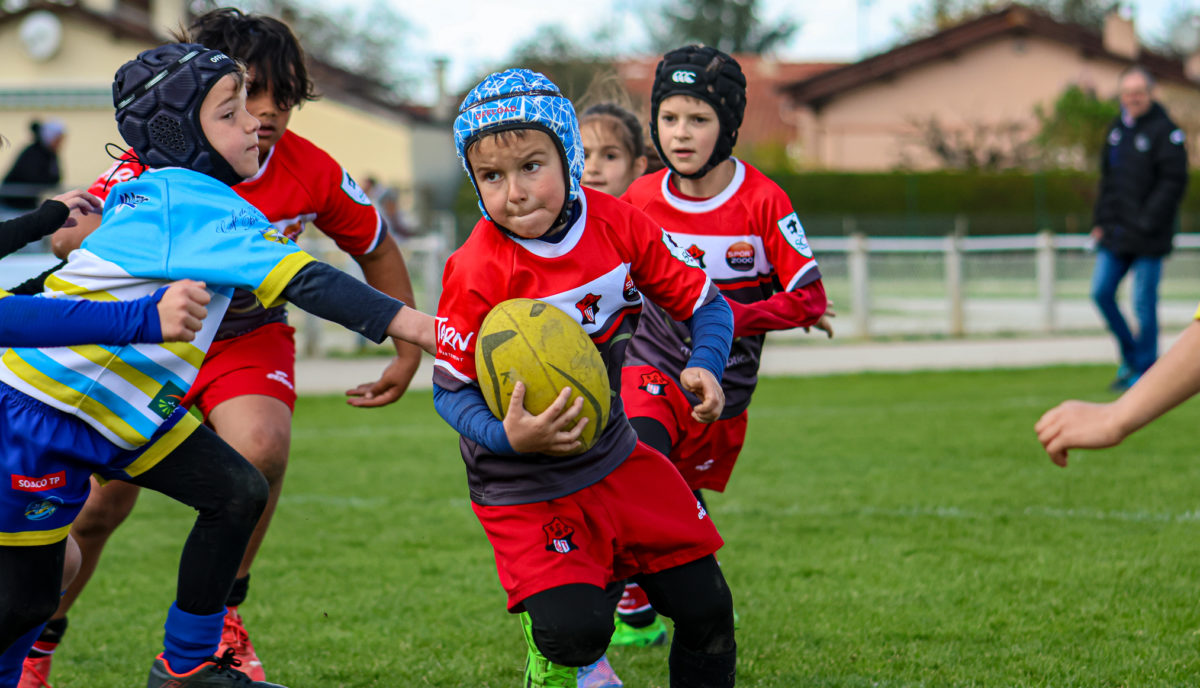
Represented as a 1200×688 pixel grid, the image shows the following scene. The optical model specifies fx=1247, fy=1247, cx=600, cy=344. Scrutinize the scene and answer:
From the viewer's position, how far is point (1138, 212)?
10.9 metres

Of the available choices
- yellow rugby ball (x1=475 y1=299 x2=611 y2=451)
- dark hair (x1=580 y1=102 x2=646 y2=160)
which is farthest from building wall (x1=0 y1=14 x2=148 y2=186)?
yellow rugby ball (x1=475 y1=299 x2=611 y2=451)

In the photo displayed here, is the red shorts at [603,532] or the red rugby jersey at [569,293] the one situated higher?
the red rugby jersey at [569,293]

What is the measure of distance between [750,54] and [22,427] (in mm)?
67726

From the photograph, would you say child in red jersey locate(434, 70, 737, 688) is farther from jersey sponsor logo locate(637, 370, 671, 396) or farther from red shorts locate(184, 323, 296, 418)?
red shorts locate(184, 323, 296, 418)

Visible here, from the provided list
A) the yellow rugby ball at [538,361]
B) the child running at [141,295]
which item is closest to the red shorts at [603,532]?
the yellow rugby ball at [538,361]

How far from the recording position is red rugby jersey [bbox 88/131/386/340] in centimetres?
428

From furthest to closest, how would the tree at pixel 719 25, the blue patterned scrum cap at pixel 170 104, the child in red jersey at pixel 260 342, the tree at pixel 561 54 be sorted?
the tree at pixel 719 25 < the tree at pixel 561 54 < the child in red jersey at pixel 260 342 < the blue patterned scrum cap at pixel 170 104

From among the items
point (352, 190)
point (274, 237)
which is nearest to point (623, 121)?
point (352, 190)

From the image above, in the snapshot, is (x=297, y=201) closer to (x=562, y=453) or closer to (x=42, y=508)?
(x=42, y=508)

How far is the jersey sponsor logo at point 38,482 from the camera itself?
3320 millimetres

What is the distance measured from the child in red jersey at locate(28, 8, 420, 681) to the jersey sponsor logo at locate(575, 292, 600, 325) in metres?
1.02

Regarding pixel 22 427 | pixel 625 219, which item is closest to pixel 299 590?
pixel 22 427

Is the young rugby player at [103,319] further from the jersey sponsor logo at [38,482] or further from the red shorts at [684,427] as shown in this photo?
the red shorts at [684,427]

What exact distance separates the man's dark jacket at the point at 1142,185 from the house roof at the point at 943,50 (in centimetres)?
2807
